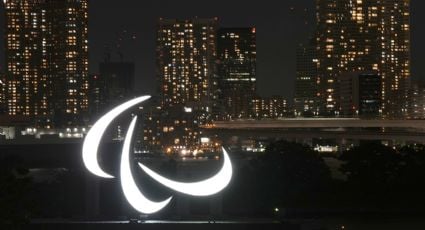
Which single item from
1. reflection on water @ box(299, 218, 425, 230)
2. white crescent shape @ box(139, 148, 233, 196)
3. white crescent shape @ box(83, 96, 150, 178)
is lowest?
reflection on water @ box(299, 218, 425, 230)

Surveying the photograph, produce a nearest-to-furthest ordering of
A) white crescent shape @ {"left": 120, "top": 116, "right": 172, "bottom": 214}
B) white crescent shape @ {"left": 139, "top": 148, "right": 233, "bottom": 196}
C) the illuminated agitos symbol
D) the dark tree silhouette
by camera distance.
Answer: the dark tree silhouette → white crescent shape @ {"left": 120, "top": 116, "right": 172, "bottom": 214} → the illuminated agitos symbol → white crescent shape @ {"left": 139, "top": 148, "right": 233, "bottom": 196}

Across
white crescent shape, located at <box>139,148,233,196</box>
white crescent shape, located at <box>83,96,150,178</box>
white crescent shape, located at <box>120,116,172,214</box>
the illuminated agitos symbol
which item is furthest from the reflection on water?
white crescent shape, located at <box>83,96,150,178</box>

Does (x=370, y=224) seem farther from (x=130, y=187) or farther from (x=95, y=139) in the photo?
(x=95, y=139)

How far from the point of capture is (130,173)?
3011 cm

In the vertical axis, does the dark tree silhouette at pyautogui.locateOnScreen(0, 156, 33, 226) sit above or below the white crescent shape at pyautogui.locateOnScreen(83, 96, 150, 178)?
below

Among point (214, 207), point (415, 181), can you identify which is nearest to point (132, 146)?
point (214, 207)

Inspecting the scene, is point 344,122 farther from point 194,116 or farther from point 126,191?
point 126,191

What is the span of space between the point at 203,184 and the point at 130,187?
288 cm

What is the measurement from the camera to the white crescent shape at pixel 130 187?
1181 inches

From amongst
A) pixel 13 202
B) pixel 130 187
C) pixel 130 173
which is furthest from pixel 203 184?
pixel 13 202

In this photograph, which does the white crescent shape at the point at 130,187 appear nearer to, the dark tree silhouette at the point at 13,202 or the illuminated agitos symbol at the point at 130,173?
the illuminated agitos symbol at the point at 130,173

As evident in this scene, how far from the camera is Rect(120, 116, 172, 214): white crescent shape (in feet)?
98.4

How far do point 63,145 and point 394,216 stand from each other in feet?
77.0

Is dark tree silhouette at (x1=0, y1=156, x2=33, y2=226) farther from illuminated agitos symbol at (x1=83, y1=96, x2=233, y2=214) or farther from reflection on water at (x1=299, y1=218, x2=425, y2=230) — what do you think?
reflection on water at (x1=299, y1=218, x2=425, y2=230)
